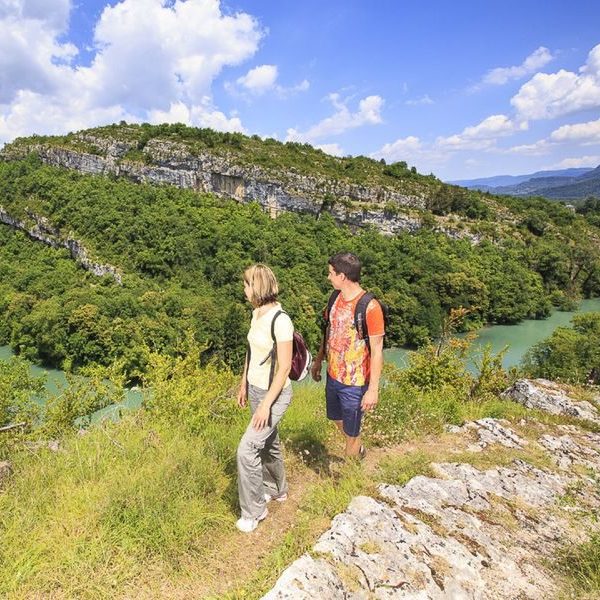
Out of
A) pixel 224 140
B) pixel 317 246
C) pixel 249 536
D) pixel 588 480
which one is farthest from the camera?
pixel 224 140

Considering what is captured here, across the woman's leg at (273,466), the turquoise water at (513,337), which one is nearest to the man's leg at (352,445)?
the woman's leg at (273,466)

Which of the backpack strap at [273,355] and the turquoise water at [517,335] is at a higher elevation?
the backpack strap at [273,355]

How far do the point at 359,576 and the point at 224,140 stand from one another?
5751cm

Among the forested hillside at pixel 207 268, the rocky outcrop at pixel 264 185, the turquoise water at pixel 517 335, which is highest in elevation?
the rocky outcrop at pixel 264 185

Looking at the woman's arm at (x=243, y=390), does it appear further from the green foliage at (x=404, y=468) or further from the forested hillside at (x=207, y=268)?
the forested hillside at (x=207, y=268)

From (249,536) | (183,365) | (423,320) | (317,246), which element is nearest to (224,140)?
(317,246)

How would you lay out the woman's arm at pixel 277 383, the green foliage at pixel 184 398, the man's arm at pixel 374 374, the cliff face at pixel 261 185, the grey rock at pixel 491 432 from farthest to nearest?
the cliff face at pixel 261 185 < the grey rock at pixel 491 432 < the green foliage at pixel 184 398 < the man's arm at pixel 374 374 < the woman's arm at pixel 277 383

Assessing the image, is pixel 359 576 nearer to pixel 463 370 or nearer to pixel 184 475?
pixel 184 475

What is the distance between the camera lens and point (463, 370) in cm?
636

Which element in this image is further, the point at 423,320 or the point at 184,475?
the point at 423,320

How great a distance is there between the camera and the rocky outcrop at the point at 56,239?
36.3 m

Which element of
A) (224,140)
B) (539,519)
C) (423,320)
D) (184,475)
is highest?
(224,140)

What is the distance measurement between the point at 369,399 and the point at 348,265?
35.9 inches

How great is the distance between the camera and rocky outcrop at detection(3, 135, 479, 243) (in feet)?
151
